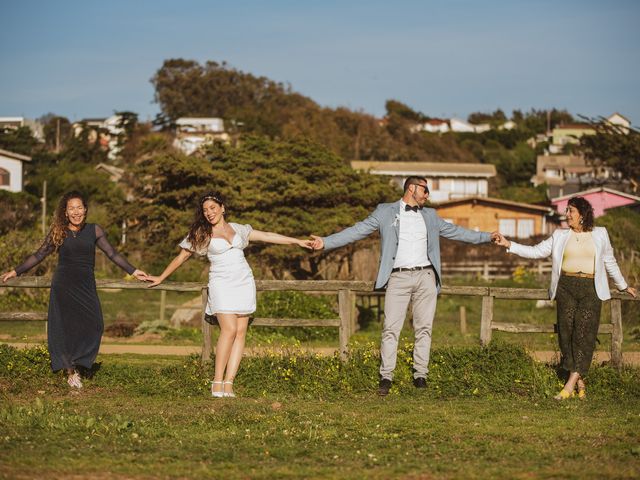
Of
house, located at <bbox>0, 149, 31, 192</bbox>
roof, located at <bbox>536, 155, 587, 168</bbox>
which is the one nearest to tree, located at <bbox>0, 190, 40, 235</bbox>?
house, located at <bbox>0, 149, 31, 192</bbox>

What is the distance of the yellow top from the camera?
10.9 m

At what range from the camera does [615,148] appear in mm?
56125

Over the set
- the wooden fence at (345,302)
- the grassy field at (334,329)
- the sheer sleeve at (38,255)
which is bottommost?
the grassy field at (334,329)

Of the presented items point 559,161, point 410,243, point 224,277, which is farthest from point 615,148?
point 559,161

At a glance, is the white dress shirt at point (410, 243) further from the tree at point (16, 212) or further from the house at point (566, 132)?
the house at point (566, 132)

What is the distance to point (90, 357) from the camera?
10.9m

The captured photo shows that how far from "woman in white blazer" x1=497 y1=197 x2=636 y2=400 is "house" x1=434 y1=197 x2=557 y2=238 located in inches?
2163

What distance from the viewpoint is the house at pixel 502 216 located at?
→ 65812mm

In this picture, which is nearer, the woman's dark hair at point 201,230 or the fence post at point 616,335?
the woman's dark hair at point 201,230

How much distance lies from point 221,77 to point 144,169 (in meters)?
76.9

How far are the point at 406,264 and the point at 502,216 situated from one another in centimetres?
5642

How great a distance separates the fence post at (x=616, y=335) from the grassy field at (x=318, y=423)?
0.64 feet

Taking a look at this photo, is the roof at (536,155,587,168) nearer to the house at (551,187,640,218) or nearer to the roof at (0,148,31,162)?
the house at (551,187,640,218)

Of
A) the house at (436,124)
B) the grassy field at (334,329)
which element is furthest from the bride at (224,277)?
the house at (436,124)
